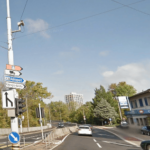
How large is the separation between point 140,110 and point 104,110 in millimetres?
21040

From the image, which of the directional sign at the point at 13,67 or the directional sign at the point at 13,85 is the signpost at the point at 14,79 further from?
the directional sign at the point at 13,67

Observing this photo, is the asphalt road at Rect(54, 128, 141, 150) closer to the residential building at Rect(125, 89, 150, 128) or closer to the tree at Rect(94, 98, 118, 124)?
the residential building at Rect(125, 89, 150, 128)

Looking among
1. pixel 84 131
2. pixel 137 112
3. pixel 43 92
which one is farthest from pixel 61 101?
pixel 84 131

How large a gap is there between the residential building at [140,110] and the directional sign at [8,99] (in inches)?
1251

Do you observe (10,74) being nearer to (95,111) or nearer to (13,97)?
(13,97)

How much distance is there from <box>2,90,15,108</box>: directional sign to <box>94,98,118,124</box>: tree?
5079 cm

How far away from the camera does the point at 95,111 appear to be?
57031mm

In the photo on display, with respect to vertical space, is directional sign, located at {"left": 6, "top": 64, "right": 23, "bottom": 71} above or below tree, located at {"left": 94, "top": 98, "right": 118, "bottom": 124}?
above

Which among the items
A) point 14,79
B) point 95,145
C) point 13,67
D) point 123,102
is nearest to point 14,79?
point 14,79

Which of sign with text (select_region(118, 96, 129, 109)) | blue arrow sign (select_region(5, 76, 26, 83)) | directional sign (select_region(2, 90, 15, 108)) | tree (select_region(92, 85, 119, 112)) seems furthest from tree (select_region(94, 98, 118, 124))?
directional sign (select_region(2, 90, 15, 108))

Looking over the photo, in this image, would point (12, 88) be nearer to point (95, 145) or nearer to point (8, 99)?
point (8, 99)

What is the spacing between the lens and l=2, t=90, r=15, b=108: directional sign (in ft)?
21.7

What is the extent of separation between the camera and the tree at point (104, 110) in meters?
54.4

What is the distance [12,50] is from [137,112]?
117 feet
